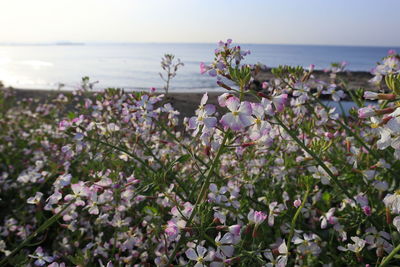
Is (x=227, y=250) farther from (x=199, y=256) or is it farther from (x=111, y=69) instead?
(x=111, y=69)

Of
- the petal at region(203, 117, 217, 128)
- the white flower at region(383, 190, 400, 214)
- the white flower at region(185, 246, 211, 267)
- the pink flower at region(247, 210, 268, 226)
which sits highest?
the petal at region(203, 117, 217, 128)

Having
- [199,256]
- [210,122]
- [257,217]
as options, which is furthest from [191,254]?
[210,122]

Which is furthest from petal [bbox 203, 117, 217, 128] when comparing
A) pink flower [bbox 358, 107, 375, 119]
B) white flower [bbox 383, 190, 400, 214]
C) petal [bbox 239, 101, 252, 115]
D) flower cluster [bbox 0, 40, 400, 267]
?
white flower [bbox 383, 190, 400, 214]

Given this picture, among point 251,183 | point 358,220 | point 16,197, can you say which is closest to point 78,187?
point 251,183

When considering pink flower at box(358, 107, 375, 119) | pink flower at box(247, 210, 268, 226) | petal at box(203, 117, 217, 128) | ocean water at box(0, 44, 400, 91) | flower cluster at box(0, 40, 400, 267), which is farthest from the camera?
ocean water at box(0, 44, 400, 91)

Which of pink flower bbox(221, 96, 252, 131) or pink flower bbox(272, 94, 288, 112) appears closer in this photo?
pink flower bbox(221, 96, 252, 131)

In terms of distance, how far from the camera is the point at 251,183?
243 cm

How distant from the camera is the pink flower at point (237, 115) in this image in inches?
47.5

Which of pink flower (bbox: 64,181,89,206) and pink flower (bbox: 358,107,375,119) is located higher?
pink flower (bbox: 358,107,375,119)

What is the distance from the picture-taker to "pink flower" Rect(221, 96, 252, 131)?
1206 mm

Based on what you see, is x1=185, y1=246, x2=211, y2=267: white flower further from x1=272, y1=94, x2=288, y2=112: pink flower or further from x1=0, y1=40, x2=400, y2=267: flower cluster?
x1=272, y1=94, x2=288, y2=112: pink flower

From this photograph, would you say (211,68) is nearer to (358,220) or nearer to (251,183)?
(251,183)

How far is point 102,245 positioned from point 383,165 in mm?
2119

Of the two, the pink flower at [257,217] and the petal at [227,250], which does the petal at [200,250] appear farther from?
the pink flower at [257,217]
